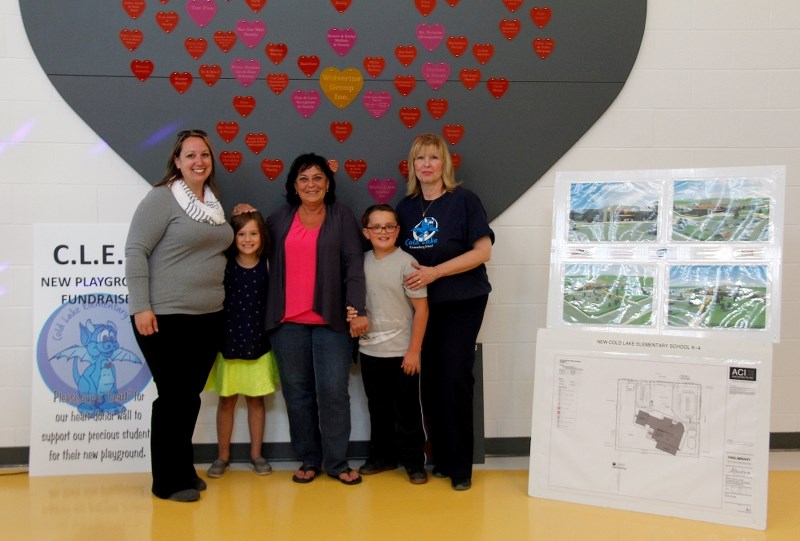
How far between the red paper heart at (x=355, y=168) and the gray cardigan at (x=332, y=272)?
29 centimetres

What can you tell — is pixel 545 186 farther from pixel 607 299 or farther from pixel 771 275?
pixel 771 275

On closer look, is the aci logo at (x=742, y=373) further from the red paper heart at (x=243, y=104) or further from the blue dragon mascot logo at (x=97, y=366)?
the blue dragon mascot logo at (x=97, y=366)

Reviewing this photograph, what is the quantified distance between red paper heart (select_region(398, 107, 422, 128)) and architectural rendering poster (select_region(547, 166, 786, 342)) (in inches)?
28.1

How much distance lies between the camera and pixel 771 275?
2498 mm

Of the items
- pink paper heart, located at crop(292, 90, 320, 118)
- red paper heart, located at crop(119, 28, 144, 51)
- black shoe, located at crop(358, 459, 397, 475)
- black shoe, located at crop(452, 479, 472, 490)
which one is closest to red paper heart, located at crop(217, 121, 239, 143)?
pink paper heart, located at crop(292, 90, 320, 118)

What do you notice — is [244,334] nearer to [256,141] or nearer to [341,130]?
[256,141]

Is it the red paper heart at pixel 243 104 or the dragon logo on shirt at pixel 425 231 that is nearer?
the dragon logo on shirt at pixel 425 231

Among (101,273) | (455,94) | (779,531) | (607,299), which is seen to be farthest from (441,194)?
(779,531)

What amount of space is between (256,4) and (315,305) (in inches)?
54.8

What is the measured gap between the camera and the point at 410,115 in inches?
119

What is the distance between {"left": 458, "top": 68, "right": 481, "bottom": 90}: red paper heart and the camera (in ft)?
9.92

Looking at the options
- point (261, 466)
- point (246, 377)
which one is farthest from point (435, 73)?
point (261, 466)

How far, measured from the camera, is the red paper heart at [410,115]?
302cm

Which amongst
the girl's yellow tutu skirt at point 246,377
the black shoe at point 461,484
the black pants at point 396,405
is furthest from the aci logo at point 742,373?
the girl's yellow tutu skirt at point 246,377
